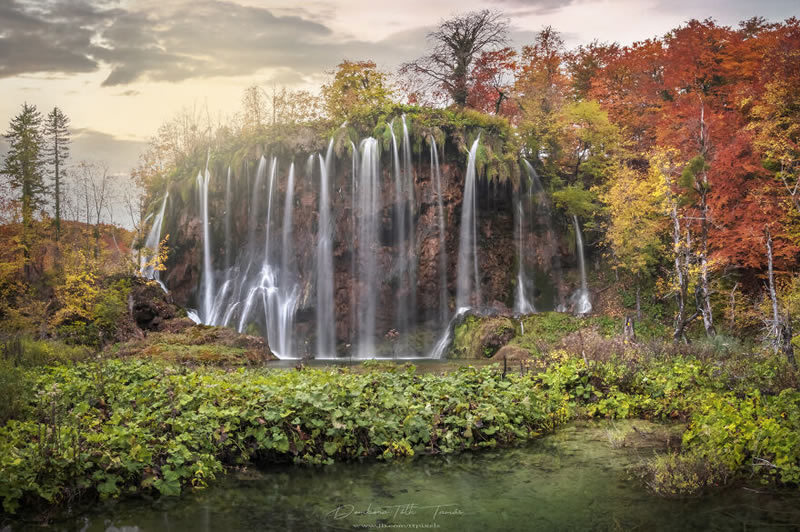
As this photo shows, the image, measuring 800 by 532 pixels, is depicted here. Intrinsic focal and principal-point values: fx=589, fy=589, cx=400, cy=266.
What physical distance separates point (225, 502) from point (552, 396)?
5.81 metres

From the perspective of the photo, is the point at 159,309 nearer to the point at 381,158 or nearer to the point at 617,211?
the point at 381,158

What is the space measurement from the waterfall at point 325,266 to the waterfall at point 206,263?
578 centimetres

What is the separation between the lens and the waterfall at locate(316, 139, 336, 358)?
28.2 metres

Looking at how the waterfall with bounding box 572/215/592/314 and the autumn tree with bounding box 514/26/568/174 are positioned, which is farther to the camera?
the autumn tree with bounding box 514/26/568/174

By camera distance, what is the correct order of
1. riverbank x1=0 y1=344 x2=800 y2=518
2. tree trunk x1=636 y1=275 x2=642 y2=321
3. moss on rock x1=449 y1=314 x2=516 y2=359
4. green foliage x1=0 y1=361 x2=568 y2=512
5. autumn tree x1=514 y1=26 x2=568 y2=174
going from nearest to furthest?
green foliage x1=0 y1=361 x2=568 y2=512
riverbank x1=0 y1=344 x2=800 y2=518
moss on rock x1=449 y1=314 x2=516 y2=359
tree trunk x1=636 y1=275 x2=642 y2=321
autumn tree x1=514 y1=26 x2=568 y2=174

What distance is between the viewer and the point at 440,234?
28.9m

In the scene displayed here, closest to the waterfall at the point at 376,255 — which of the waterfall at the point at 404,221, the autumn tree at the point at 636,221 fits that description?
the waterfall at the point at 404,221

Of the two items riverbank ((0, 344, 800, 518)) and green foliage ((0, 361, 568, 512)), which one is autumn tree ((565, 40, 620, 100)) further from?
green foliage ((0, 361, 568, 512))

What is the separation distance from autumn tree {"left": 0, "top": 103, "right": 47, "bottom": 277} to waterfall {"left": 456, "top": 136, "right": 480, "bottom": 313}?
2916cm

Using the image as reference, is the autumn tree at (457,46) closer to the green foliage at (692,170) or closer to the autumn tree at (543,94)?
the autumn tree at (543,94)

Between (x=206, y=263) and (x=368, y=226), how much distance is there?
366 inches

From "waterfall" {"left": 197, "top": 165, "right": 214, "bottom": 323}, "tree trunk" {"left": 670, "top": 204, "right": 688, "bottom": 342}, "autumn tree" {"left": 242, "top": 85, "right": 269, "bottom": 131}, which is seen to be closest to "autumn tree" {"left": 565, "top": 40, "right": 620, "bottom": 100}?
"tree trunk" {"left": 670, "top": 204, "right": 688, "bottom": 342}

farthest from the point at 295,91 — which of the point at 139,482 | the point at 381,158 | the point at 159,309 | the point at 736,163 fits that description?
the point at 139,482

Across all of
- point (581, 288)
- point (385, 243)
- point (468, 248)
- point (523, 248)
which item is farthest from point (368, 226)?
point (581, 288)
